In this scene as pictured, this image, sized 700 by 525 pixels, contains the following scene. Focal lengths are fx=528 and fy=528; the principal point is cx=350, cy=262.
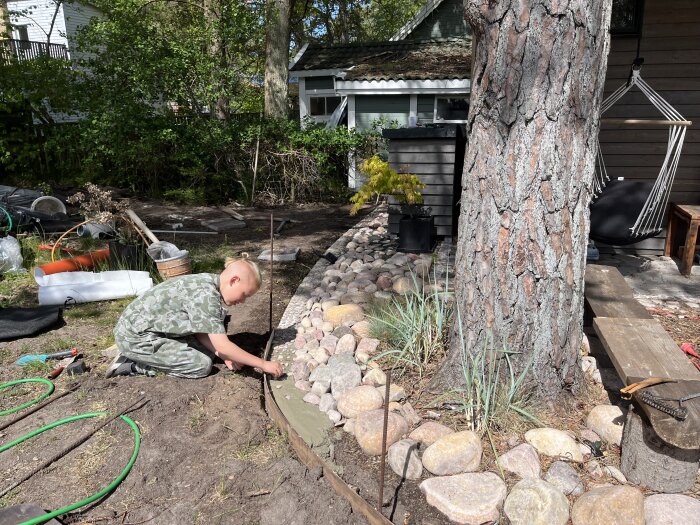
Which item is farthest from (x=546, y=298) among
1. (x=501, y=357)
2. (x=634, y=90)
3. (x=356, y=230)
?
(x=356, y=230)

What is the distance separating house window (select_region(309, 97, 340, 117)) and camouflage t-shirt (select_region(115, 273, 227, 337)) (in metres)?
11.0

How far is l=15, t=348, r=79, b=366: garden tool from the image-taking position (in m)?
3.33

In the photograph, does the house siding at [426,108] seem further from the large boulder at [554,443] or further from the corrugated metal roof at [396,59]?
the large boulder at [554,443]

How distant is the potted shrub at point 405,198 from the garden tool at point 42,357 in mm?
2984

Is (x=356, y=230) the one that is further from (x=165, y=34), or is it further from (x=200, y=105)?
(x=165, y=34)

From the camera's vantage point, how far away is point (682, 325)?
3596 mm

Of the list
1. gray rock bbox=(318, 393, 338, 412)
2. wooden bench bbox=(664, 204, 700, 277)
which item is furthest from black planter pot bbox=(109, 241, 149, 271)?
wooden bench bbox=(664, 204, 700, 277)

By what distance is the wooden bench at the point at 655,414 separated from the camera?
1878 millimetres

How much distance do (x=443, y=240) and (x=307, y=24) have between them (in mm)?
23354

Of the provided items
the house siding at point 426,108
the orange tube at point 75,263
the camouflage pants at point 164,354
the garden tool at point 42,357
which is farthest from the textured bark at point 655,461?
the house siding at point 426,108

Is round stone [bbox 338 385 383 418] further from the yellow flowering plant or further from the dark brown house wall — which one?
the dark brown house wall

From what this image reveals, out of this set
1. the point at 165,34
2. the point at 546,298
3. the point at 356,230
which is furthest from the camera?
the point at 165,34

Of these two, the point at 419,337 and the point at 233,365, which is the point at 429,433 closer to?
the point at 419,337

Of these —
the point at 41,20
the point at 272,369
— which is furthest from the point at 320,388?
the point at 41,20
